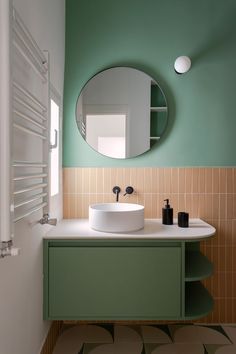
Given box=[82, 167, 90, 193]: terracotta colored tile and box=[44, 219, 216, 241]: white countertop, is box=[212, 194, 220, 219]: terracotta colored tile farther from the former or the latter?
box=[82, 167, 90, 193]: terracotta colored tile

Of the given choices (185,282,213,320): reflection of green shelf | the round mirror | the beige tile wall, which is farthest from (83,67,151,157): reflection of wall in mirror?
(185,282,213,320): reflection of green shelf

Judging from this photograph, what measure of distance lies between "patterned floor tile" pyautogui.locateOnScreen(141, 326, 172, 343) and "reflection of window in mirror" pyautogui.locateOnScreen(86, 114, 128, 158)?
1.27 meters

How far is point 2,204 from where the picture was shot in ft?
3.40

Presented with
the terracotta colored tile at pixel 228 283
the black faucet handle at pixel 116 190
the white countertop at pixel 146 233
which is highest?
the black faucet handle at pixel 116 190

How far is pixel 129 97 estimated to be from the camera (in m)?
2.46

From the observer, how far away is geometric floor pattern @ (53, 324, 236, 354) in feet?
6.91

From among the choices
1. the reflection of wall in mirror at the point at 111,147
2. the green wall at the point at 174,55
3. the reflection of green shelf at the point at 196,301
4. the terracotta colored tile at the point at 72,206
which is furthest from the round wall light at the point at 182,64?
the reflection of green shelf at the point at 196,301

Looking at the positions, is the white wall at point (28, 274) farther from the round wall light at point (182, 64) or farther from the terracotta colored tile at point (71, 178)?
the round wall light at point (182, 64)

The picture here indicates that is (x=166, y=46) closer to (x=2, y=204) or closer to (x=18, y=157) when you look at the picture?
(x=18, y=157)

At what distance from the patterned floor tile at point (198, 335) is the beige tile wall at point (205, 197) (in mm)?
128

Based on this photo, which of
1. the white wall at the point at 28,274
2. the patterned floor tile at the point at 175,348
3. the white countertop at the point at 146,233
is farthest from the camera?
the patterned floor tile at the point at 175,348

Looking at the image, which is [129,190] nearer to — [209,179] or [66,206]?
[66,206]

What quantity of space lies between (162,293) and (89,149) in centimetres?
115

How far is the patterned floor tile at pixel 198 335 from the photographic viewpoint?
2223 millimetres
